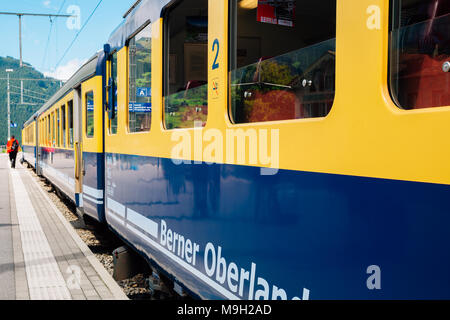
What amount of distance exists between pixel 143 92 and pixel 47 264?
8.09 ft

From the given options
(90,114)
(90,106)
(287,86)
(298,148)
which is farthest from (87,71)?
(298,148)

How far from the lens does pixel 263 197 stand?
2.28 m

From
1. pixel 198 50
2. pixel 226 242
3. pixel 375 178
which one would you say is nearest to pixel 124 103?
pixel 198 50

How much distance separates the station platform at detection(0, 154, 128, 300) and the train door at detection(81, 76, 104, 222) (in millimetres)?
582

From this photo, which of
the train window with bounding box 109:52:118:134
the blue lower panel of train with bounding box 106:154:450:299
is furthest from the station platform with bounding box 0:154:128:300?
the train window with bounding box 109:52:118:134

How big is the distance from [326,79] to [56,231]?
257 inches

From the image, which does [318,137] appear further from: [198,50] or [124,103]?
[124,103]

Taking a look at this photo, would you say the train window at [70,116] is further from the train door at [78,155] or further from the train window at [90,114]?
the train window at [90,114]

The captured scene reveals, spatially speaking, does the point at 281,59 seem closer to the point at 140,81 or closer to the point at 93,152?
the point at 140,81

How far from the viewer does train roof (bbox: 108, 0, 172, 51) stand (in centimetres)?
384

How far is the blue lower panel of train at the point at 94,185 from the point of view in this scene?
6168 millimetres

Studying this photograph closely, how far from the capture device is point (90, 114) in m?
6.95

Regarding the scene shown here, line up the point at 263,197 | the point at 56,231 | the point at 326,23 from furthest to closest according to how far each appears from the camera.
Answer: the point at 56,231 < the point at 263,197 < the point at 326,23

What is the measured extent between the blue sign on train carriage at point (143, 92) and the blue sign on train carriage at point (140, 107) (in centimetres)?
8
